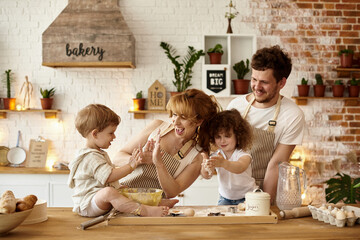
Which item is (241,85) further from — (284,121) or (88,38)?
(284,121)

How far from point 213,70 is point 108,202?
10.3 ft

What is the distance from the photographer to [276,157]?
8.39 feet

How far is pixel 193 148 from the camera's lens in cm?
236

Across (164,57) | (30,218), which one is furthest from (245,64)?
(30,218)

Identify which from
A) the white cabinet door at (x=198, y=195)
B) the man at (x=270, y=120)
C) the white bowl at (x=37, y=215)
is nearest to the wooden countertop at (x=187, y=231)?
the white bowl at (x=37, y=215)

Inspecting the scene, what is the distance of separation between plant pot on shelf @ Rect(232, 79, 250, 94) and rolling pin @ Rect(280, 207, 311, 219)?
2.96 m

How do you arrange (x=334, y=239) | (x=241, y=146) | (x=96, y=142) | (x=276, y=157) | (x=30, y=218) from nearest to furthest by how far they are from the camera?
(x=334, y=239) → (x=30, y=218) → (x=96, y=142) → (x=241, y=146) → (x=276, y=157)

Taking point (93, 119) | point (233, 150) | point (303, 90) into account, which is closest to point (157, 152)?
point (93, 119)

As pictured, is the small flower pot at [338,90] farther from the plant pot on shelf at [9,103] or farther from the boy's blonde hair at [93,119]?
the plant pot on shelf at [9,103]

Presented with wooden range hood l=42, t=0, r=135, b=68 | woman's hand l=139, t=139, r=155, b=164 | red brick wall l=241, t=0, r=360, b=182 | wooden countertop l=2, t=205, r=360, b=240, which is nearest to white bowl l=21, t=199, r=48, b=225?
wooden countertop l=2, t=205, r=360, b=240

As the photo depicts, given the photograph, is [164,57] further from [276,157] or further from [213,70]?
[276,157]

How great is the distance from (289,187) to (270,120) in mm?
702

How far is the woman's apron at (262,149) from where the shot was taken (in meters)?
2.60

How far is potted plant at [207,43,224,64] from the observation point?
473 cm
